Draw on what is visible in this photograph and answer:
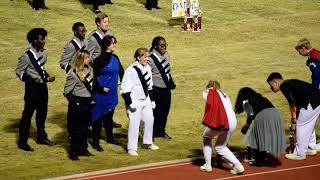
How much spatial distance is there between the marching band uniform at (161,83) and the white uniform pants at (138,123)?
0.76 meters

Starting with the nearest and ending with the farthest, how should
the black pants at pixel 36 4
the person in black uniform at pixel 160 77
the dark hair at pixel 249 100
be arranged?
the dark hair at pixel 249 100, the person in black uniform at pixel 160 77, the black pants at pixel 36 4

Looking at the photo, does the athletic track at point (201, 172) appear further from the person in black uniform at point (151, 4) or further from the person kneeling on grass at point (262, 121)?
the person in black uniform at point (151, 4)

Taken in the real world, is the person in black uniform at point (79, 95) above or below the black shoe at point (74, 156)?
above

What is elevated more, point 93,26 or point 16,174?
point 93,26

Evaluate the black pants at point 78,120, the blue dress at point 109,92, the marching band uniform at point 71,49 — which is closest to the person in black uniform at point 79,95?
the black pants at point 78,120

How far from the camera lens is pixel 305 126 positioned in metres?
12.3

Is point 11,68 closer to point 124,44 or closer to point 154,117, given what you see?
point 124,44

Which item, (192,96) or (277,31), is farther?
(277,31)

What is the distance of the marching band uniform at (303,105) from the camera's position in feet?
39.3

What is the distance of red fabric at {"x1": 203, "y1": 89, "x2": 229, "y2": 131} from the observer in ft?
36.8

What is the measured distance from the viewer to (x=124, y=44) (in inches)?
878

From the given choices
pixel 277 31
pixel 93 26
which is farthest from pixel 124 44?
pixel 277 31

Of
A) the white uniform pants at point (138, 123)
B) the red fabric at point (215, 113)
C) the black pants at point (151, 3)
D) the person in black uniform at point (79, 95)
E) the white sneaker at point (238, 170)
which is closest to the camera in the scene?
the red fabric at point (215, 113)

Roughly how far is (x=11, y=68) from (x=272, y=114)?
32.1ft
